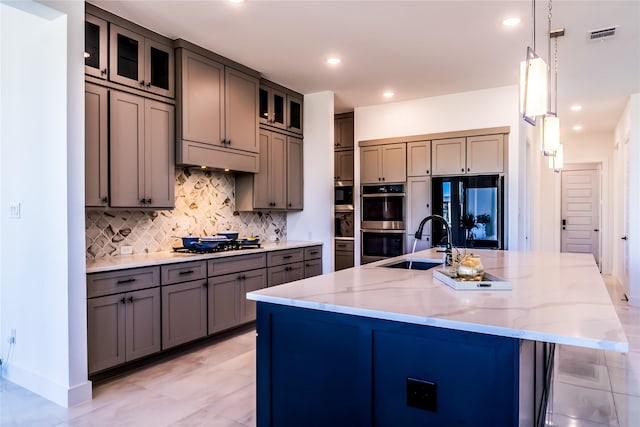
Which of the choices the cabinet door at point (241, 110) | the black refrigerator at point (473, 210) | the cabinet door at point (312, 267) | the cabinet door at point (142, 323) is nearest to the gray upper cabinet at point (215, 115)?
the cabinet door at point (241, 110)

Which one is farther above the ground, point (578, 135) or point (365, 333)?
point (578, 135)

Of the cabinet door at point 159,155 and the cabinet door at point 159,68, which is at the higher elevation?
the cabinet door at point 159,68

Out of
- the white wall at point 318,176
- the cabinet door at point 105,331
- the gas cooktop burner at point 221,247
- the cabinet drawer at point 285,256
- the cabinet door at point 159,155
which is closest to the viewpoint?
the cabinet door at point 105,331

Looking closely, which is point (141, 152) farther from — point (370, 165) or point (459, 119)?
point (459, 119)

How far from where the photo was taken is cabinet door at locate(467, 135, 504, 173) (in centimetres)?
474

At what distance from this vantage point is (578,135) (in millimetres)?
8016

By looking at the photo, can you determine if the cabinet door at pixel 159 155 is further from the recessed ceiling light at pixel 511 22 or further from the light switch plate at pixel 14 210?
the recessed ceiling light at pixel 511 22

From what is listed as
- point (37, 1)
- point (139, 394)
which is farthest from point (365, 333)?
point (37, 1)

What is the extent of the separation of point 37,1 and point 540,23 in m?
3.44

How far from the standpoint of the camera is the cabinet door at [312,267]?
4824mm

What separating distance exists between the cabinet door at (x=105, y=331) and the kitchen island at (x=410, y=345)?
1.54 meters

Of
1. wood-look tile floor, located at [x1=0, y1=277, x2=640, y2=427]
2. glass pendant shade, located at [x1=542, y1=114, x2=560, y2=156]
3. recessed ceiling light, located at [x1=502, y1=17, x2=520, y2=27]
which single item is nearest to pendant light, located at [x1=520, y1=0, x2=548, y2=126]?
glass pendant shade, located at [x1=542, y1=114, x2=560, y2=156]

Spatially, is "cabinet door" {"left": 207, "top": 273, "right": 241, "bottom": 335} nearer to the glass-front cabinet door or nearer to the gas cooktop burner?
the gas cooktop burner

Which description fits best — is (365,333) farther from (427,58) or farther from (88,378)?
(427,58)
